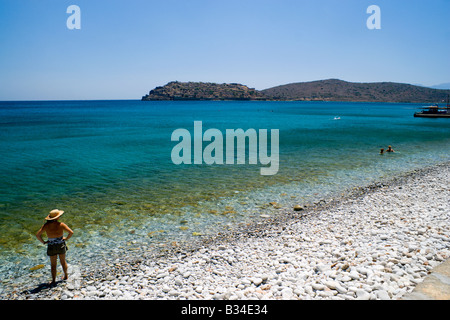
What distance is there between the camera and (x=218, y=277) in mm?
7977

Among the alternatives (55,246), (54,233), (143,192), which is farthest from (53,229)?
(143,192)

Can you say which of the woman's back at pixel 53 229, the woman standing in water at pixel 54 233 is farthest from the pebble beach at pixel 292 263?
the woman's back at pixel 53 229

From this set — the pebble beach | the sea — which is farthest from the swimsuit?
the sea

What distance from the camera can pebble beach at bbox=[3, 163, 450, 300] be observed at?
7074 mm

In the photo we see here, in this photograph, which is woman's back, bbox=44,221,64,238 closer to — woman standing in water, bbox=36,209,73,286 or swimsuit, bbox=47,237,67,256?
woman standing in water, bbox=36,209,73,286

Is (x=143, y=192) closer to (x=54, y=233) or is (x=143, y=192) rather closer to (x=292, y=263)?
(x=54, y=233)

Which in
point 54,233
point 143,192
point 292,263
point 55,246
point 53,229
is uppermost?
point 53,229

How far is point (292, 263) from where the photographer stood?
8.37 metres

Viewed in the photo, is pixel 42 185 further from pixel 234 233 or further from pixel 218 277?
pixel 218 277

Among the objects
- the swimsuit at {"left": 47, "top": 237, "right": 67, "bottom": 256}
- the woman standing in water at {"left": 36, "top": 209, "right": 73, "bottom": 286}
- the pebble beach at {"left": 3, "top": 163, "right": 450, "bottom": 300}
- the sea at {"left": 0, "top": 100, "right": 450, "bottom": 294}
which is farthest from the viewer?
the sea at {"left": 0, "top": 100, "right": 450, "bottom": 294}

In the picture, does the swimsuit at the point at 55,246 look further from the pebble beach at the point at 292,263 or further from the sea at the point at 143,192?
the sea at the point at 143,192

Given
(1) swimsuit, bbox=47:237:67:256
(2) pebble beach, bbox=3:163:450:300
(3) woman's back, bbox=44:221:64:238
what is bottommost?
(2) pebble beach, bbox=3:163:450:300

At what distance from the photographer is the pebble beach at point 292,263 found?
7.07m
